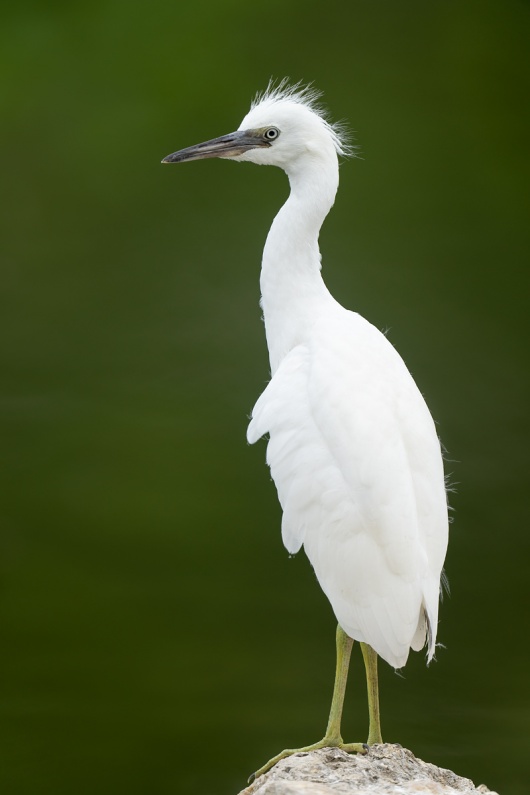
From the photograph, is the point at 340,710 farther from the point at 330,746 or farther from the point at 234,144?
the point at 234,144

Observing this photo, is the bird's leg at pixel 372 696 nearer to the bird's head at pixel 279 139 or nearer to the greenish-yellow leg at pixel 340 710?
the greenish-yellow leg at pixel 340 710

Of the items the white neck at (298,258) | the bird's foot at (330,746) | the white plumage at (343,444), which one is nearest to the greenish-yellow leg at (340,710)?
the bird's foot at (330,746)

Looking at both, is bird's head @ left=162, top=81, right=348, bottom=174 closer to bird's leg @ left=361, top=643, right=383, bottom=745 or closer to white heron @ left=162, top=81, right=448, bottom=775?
white heron @ left=162, top=81, right=448, bottom=775

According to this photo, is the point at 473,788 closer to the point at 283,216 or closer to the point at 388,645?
the point at 388,645


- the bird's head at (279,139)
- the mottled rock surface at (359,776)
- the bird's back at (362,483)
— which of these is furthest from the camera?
the bird's head at (279,139)

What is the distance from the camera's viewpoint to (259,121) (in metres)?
2.01

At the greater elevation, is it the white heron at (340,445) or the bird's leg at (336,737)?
the white heron at (340,445)

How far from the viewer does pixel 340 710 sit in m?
1.73

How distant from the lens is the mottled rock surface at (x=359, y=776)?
1.52m

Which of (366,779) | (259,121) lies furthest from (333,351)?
(366,779)

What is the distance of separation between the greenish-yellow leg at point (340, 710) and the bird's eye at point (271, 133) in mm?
910

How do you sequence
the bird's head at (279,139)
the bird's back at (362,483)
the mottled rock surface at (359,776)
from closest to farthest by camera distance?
1. the mottled rock surface at (359,776)
2. the bird's back at (362,483)
3. the bird's head at (279,139)

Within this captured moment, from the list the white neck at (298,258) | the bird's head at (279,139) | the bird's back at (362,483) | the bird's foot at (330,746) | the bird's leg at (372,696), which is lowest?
the bird's foot at (330,746)

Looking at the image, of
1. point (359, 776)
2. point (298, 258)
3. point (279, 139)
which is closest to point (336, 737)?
point (359, 776)
